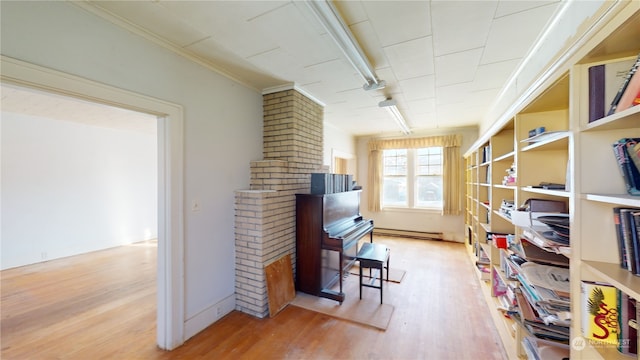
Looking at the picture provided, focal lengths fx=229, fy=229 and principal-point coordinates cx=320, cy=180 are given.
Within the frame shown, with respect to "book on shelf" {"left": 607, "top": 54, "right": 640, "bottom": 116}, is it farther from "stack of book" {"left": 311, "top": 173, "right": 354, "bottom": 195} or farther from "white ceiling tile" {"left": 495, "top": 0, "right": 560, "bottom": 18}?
"stack of book" {"left": 311, "top": 173, "right": 354, "bottom": 195}

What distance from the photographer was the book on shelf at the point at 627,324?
2.84 ft

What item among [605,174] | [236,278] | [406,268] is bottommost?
[406,268]

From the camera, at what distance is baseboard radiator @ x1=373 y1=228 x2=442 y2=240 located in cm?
529

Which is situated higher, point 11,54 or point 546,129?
point 11,54

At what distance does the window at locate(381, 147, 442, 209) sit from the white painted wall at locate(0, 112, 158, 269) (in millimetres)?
5855

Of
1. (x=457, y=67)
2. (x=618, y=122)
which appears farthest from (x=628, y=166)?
(x=457, y=67)

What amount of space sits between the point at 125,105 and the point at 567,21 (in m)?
3.08

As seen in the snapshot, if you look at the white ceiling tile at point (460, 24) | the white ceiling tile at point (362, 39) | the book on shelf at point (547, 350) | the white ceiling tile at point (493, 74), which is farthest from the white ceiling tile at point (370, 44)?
the book on shelf at point (547, 350)

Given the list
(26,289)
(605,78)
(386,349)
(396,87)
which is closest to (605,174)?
(605,78)

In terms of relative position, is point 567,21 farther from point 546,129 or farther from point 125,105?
point 125,105

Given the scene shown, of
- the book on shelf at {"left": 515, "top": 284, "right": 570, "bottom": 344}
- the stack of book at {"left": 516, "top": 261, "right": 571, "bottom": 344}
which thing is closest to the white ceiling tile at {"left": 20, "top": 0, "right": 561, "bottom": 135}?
the stack of book at {"left": 516, "top": 261, "right": 571, "bottom": 344}

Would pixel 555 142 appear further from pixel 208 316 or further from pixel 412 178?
pixel 412 178

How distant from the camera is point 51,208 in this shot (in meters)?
4.07

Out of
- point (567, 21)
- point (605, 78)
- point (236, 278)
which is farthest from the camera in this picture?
point (236, 278)
